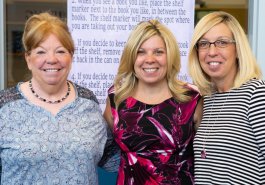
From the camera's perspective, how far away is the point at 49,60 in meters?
Result: 2.02

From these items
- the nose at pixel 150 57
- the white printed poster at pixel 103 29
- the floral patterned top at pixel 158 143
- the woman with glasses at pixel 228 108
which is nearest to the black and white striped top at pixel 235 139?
the woman with glasses at pixel 228 108

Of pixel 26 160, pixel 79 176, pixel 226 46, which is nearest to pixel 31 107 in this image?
pixel 26 160

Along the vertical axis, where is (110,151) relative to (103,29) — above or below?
below

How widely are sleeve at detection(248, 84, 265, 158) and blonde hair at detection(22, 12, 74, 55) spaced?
91cm

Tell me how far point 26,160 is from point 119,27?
135 centimetres

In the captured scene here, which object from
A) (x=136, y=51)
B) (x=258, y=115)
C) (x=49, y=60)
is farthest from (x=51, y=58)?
(x=258, y=115)

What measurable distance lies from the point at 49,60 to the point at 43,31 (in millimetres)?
140

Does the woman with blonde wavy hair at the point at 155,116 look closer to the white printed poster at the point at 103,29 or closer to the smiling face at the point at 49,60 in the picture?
the smiling face at the point at 49,60

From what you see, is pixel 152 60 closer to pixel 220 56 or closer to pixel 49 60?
pixel 220 56

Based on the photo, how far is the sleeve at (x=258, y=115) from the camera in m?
1.80

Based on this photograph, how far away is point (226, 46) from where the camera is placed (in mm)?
1963

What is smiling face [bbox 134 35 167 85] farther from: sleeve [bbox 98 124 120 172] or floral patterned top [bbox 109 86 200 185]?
sleeve [bbox 98 124 120 172]

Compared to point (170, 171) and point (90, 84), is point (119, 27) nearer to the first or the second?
point (90, 84)

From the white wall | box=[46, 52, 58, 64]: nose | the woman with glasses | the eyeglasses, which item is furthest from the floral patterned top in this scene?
the white wall
